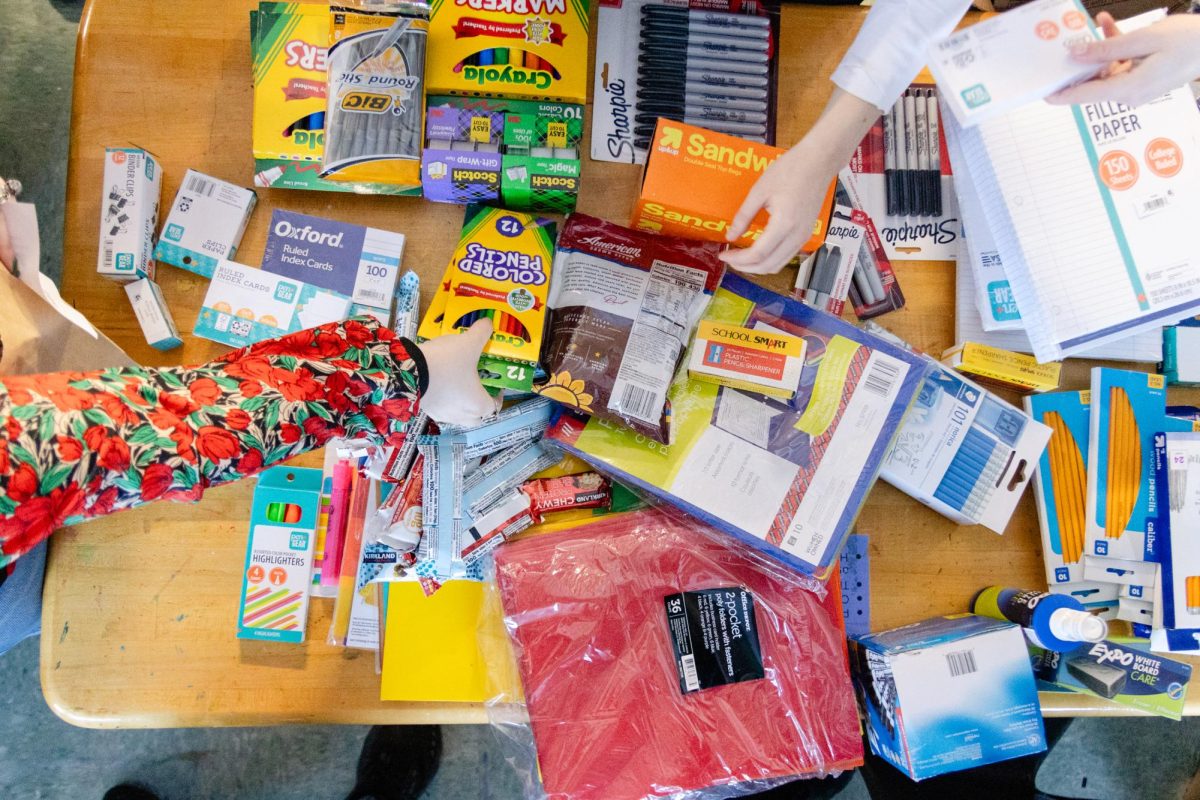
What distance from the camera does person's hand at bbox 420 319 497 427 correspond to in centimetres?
100

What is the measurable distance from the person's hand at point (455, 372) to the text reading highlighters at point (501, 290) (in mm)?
15

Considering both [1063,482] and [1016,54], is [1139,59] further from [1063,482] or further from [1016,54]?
[1063,482]

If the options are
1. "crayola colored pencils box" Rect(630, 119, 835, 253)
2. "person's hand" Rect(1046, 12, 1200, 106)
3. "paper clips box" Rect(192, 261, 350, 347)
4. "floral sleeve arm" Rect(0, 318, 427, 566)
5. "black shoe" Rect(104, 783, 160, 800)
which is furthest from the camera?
"black shoe" Rect(104, 783, 160, 800)

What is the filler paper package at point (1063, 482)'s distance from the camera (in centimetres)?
110

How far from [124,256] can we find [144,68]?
0.29 m

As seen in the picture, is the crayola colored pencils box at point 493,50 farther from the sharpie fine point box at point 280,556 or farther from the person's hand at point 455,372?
the sharpie fine point box at point 280,556

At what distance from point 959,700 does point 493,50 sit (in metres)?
1.09

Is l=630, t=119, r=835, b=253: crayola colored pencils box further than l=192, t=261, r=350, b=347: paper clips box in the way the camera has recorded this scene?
No

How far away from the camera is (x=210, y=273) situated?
109 cm

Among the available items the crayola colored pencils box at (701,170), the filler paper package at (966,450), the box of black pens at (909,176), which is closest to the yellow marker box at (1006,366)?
the filler paper package at (966,450)

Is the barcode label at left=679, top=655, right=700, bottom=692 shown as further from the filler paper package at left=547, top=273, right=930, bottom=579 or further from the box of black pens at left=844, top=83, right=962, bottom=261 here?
the box of black pens at left=844, top=83, right=962, bottom=261

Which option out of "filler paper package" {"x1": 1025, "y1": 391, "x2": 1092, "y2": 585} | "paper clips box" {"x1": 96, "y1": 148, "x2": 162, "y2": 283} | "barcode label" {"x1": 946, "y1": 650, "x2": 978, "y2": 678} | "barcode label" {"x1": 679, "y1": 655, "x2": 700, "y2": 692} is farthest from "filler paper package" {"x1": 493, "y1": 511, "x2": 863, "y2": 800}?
"paper clips box" {"x1": 96, "y1": 148, "x2": 162, "y2": 283}

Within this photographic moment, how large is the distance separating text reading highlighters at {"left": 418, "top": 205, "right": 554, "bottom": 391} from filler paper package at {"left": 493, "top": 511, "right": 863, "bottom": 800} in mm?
266

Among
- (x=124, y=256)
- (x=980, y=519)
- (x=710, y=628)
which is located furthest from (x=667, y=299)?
(x=124, y=256)
